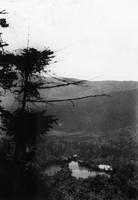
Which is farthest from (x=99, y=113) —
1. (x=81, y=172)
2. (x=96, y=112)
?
(x=81, y=172)

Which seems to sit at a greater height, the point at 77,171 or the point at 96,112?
the point at 96,112

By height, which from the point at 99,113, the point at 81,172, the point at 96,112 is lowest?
the point at 81,172

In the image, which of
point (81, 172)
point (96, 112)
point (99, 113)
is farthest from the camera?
point (96, 112)

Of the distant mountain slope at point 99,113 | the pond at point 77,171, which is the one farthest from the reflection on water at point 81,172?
the distant mountain slope at point 99,113

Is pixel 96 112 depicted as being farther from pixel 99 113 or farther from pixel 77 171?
pixel 77 171

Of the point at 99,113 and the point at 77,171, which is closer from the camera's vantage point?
the point at 77,171

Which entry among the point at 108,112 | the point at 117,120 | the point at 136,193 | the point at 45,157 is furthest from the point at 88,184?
the point at 108,112

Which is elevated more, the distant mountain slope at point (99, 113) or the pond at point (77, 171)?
the distant mountain slope at point (99, 113)

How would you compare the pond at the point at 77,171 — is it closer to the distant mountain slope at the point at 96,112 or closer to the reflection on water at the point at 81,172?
the reflection on water at the point at 81,172

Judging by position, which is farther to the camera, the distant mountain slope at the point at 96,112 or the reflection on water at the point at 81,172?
the distant mountain slope at the point at 96,112

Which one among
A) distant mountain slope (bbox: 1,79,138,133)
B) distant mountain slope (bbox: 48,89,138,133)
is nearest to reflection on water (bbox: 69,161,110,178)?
distant mountain slope (bbox: 1,79,138,133)
